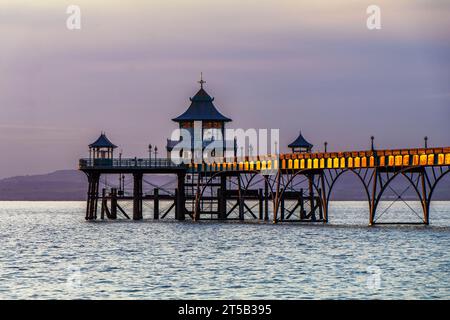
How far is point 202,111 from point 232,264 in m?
62.0

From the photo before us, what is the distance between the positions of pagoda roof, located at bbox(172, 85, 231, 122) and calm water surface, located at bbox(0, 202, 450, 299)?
25765 mm

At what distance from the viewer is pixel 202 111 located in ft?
407

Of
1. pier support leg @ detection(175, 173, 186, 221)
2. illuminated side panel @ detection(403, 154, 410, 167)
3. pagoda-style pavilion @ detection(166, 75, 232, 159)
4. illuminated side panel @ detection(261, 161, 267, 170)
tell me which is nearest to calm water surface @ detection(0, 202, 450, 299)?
illuminated side panel @ detection(403, 154, 410, 167)

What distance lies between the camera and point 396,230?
95.8 metres

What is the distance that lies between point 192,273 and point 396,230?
136 ft

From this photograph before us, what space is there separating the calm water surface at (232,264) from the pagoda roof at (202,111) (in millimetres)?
25765

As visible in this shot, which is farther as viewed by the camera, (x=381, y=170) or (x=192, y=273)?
(x=381, y=170)

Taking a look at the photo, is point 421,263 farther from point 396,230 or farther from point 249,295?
point 396,230

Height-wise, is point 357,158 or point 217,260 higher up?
point 357,158

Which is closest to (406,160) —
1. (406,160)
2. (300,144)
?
(406,160)
